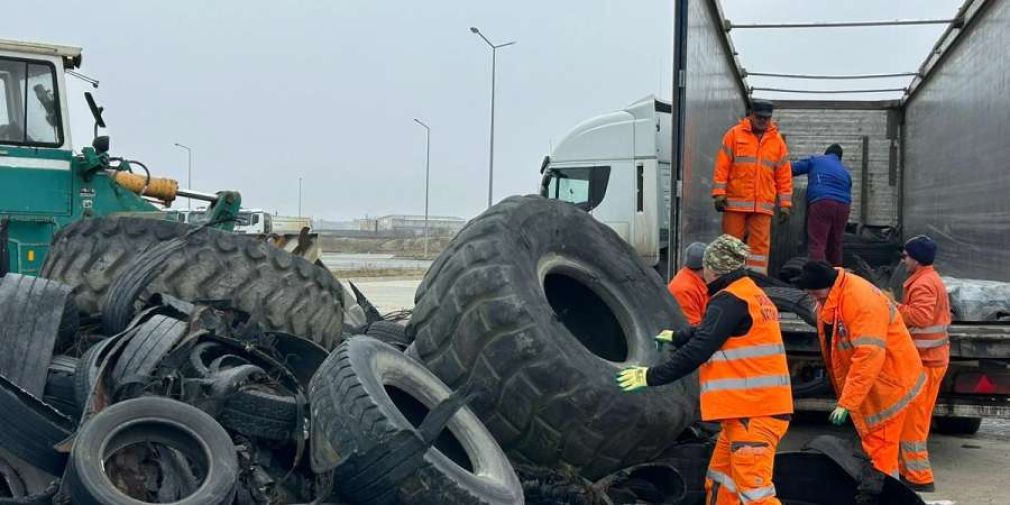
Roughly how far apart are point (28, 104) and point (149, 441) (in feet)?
18.1

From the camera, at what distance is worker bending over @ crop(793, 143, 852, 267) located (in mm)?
8289

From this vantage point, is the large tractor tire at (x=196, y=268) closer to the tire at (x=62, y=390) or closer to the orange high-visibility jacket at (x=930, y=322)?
the tire at (x=62, y=390)

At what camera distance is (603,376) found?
4.59m

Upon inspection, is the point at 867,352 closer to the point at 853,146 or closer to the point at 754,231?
the point at 754,231

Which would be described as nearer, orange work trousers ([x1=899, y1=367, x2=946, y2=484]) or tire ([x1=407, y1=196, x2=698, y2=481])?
tire ([x1=407, y1=196, x2=698, y2=481])

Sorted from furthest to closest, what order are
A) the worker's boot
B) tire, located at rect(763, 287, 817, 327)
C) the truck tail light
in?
tire, located at rect(763, 287, 817, 327)
the truck tail light
the worker's boot

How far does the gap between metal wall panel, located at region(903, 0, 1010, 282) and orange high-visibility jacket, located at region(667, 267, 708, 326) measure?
90.1 inches

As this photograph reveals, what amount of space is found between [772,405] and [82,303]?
3.75 meters

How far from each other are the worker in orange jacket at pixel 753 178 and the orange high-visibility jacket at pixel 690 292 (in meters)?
1.40

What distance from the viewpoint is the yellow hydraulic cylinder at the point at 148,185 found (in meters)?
8.12

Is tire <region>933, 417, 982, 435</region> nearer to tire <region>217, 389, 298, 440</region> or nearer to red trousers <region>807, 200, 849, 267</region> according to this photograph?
red trousers <region>807, 200, 849, 267</region>

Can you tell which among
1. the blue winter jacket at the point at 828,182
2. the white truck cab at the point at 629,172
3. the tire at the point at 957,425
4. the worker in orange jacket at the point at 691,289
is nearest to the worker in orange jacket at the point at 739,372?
the worker in orange jacket at the point at 691,289

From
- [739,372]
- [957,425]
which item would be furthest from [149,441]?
[957,425]

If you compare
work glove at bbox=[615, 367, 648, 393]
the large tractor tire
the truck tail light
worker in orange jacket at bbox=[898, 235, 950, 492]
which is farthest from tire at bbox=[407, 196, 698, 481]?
the truck tail light
